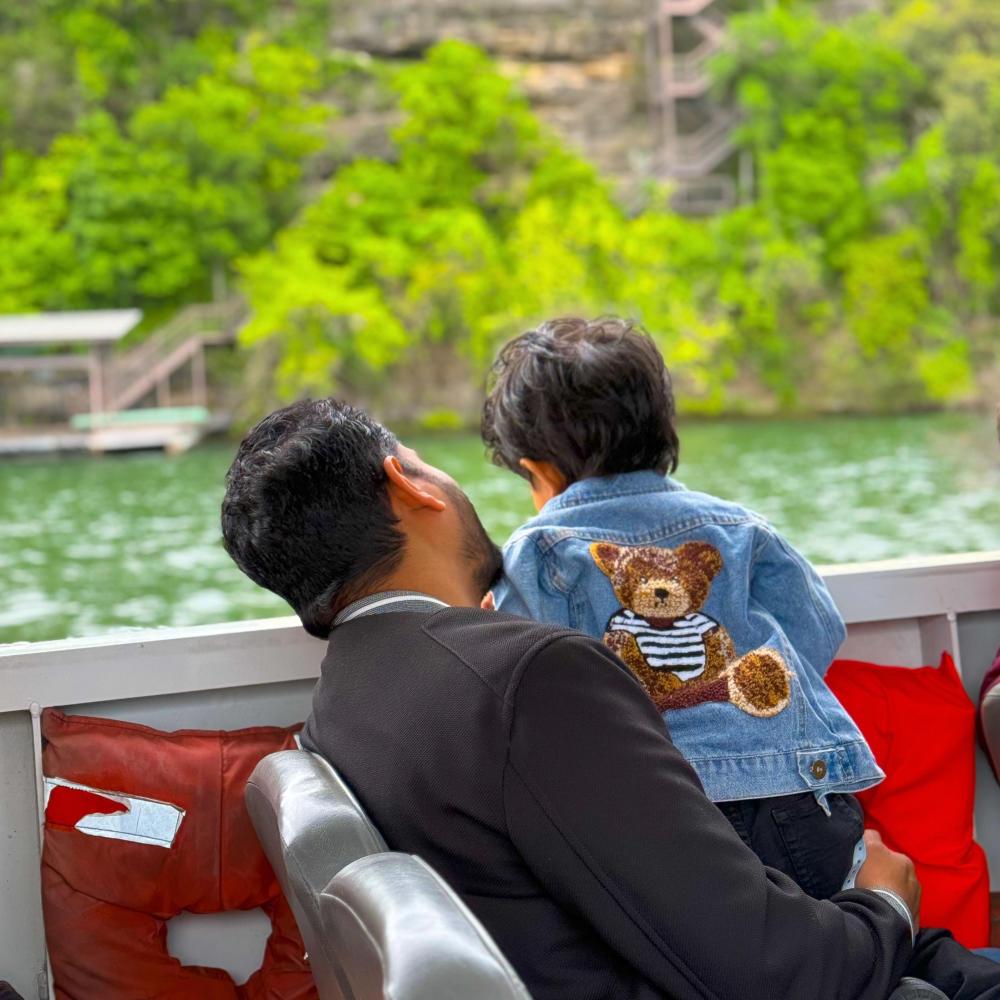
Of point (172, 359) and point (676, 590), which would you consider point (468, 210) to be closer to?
point (172, 359)

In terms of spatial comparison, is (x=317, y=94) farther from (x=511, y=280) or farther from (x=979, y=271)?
(x=979, y=271)

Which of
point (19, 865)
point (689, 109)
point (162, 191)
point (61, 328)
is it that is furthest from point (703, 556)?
point (689, 109)

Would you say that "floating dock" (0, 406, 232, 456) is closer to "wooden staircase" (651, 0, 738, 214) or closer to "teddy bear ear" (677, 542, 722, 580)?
"wooden staircase" (651, 0, 738, 214)

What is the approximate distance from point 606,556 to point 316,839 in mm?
393

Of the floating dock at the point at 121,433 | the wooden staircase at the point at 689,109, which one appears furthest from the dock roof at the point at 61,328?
the wooden staircase at the point at 689,109

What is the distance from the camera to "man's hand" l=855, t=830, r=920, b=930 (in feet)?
2.66

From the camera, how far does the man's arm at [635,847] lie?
0.64 m

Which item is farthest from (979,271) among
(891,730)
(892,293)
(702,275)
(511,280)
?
(891,730)

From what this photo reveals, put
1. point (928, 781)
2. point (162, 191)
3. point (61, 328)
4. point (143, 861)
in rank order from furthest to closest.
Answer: point (162, 191) < point (61, 328) < point (928, 781) < point (143, 861)

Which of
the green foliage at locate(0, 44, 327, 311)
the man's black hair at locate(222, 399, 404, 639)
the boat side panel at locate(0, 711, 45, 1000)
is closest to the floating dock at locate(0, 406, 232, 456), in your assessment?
the green foliage at locate(0, 44, 327, 311)

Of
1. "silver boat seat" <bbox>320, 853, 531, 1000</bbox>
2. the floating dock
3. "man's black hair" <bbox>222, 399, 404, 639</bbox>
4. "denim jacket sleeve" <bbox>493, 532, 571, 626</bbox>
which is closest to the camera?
"silver boat seat" <bbox>320, 853, 531, 1000</bbox>

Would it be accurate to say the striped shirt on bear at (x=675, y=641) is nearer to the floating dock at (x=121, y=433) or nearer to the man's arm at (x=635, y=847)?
the man's arm at (x=635, y=847)

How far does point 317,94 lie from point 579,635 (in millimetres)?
25717

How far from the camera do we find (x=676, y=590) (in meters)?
0.98
